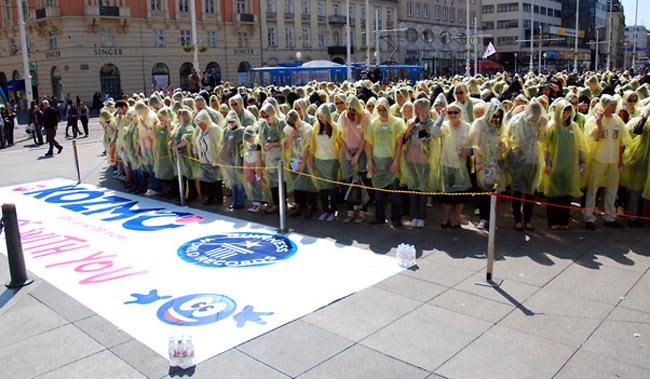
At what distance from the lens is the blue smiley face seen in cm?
517

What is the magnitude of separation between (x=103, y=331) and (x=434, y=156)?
4.63 m

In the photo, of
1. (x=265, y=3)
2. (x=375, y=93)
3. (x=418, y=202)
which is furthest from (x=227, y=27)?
(x=418, y=202)

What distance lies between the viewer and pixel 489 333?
186 inches

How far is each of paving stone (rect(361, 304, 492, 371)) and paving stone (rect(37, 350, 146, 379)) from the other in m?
1.85

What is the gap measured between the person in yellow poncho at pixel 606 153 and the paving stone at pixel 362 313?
3.60 metres

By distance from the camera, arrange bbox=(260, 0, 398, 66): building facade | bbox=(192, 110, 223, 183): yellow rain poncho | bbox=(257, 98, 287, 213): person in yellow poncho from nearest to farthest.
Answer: bbox=(257, 98, 287, 213): person in yellow poncho < bbox=(192, 110, 223, 183): yellow rain poncho < bbox=(260, 0, 398, 66): building facade

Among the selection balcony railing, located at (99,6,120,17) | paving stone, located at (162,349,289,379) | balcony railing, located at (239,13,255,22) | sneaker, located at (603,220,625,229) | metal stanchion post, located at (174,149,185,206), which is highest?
balcony railing, located at (239,13,255,22)

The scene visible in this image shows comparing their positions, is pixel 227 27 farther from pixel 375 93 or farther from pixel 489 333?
pixel 489 333

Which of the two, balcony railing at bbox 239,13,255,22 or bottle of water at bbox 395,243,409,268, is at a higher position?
balcony railing at bbox 239,13,255,22

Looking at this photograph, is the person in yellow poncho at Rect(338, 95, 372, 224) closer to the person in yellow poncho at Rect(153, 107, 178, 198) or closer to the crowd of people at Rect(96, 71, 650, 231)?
the crowd of people at Rect(96, 71, 650, 231)

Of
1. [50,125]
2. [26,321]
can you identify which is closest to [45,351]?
[26,321]

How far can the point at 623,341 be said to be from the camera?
4.51 metres


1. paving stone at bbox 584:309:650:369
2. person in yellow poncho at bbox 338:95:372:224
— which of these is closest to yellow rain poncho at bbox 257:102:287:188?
person in yellow poncho at bbox 338:95:372:224

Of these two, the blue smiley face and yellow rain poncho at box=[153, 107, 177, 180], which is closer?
the blue smiley face
